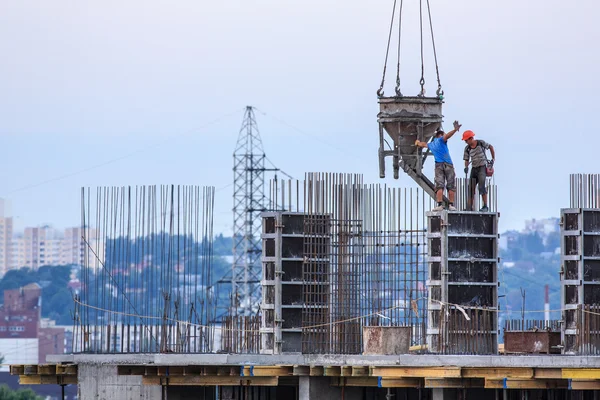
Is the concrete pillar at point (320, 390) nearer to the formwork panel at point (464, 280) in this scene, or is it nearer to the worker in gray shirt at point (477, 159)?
the formwork panel at point (464, 280)

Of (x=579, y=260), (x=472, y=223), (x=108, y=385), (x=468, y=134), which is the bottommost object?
(x=108, y=385)

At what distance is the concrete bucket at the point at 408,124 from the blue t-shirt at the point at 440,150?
1989 mm

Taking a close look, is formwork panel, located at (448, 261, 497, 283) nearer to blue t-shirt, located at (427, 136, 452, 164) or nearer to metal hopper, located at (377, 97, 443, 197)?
blue t-shirt, located at (427, 136, 452, 164)

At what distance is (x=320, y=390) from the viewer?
34.7m

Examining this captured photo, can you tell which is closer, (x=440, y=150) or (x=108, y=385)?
(x=440, y=150)

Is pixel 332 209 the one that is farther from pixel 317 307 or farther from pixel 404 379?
pixel 404 379

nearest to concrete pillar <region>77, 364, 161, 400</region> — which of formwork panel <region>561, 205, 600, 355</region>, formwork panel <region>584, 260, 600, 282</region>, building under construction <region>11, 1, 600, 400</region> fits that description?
building under construction <region>11, 1, 600, 400</region>

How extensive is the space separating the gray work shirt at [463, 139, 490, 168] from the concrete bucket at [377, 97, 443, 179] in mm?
1897

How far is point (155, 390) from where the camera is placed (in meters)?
37.5

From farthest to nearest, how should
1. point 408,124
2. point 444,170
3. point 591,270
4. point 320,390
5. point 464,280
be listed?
point 408,124 < point 444,170 < point 320,390 < point 464,280 < point 591,270

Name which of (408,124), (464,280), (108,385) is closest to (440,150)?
(408,124)

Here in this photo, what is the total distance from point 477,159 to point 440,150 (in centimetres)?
78

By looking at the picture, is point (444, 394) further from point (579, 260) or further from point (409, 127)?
point (409, 127)

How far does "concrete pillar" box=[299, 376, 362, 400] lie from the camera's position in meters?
34.4
